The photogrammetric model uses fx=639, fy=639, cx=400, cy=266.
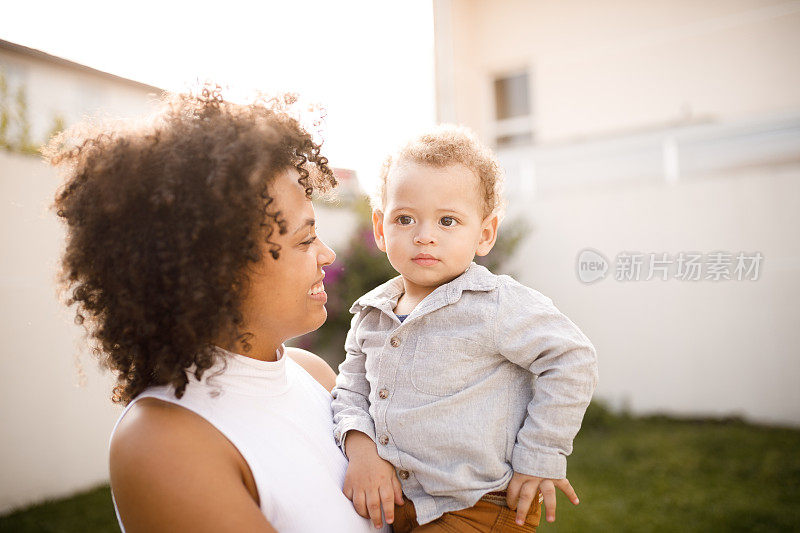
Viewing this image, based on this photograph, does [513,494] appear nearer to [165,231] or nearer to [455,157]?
[455,157]

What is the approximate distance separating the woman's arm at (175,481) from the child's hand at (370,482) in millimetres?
278

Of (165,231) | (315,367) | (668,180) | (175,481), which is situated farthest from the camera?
(668,180)

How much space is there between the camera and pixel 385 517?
1492mm

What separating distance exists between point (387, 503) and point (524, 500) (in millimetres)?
324

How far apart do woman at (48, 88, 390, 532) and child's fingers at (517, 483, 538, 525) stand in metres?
0.35

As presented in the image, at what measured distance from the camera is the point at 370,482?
1484 mm

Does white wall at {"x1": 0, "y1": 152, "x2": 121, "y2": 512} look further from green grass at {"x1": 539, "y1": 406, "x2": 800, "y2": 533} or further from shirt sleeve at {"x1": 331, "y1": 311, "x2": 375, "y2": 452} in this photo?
green grass at {"x1": 539, "y1": 406, "x2": 800, "y2": 533}

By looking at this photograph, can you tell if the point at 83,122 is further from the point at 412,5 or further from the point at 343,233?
the point at 343,233

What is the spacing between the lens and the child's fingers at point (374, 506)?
1.46 meters

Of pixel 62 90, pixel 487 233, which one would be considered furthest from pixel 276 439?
pixel 62 90

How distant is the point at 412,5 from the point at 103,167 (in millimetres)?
3384

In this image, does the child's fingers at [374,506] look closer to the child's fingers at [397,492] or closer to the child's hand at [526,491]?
the child's fingers at [397,492]
